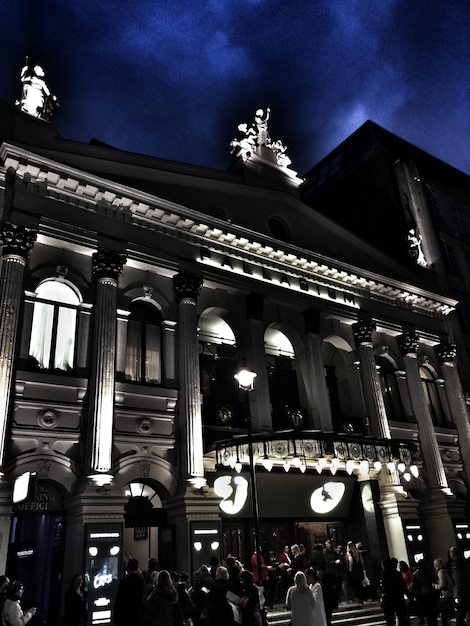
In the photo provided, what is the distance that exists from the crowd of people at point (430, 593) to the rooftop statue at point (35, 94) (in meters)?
16.9

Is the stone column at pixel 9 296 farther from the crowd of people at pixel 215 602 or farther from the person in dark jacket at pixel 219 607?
the person in dark jacket at pixel 219 607

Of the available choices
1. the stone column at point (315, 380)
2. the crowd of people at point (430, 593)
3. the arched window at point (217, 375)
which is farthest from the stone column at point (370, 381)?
the crowd of people at point (430, 593)

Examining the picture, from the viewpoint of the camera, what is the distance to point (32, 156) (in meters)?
15.8

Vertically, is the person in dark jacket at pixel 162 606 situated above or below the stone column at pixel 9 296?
below

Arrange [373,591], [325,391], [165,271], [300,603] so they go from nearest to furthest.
Result: [300,603], [373,591], [165,271], [325,391]

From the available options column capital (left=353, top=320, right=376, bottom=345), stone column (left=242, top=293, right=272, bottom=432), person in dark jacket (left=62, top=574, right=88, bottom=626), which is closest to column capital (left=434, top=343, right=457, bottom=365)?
column capital (left=353, top=320, right=376, bottom=345)

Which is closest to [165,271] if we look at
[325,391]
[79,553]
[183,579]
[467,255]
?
[325,391]

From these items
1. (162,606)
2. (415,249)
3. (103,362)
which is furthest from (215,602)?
(415,249)

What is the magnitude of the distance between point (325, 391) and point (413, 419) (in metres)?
5.40

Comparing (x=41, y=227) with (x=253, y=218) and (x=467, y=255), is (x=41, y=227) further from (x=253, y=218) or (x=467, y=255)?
(x=467, y=255)

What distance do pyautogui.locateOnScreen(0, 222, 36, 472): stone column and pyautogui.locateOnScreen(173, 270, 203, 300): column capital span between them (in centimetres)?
488

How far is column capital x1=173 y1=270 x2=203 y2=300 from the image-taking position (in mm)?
17938

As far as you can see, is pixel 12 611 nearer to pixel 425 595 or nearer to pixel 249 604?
pixel 249 604

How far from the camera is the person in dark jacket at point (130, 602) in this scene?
7913 millimetres
